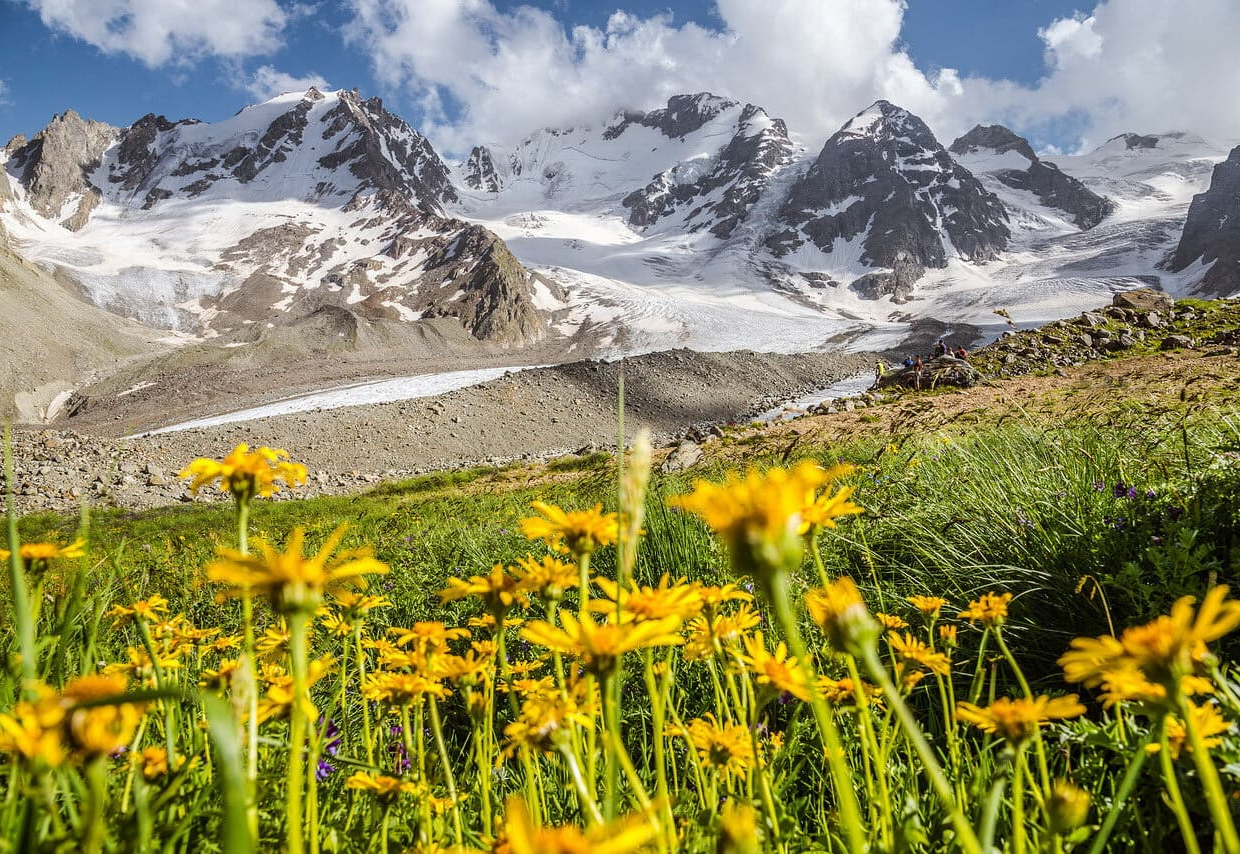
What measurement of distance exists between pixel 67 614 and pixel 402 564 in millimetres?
3685

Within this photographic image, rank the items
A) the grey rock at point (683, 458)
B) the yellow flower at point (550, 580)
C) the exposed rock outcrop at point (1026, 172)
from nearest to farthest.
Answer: the yellow flower at point (550, 580), the grey rock at point (683, 458), the exposed rock outcrop at point (1026, 172)

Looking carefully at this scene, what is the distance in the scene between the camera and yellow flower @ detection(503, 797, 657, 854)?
1.09ft

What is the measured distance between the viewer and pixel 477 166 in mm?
158125

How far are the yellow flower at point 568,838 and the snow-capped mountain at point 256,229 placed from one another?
168ft

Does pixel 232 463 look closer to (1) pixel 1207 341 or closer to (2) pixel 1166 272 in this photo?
(1) pixel 1207 341

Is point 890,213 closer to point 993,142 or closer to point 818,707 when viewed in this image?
point 993,142

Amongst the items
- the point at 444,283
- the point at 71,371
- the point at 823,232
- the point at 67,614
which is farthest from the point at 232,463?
the point at 823,232

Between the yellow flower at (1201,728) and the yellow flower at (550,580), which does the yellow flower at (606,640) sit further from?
the yellow flower at (1201,728)

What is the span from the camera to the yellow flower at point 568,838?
332 mm

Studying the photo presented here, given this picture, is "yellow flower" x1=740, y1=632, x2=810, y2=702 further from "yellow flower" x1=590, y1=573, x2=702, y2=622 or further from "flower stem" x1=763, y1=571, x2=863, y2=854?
"flower stem" x1=763, y1=571, x2=863, y2=854

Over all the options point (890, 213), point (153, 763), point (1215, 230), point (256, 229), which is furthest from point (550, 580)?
point (890, 213)

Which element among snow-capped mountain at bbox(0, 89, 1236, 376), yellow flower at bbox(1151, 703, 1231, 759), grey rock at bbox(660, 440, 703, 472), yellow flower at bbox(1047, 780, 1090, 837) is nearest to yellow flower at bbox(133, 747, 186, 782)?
yellow flower at bbox(1047, 780, 1090, 837)

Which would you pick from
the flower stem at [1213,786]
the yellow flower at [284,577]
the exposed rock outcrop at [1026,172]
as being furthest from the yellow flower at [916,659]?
the exposed rock outcrop at [1026,172]

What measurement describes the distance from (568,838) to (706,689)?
1721 millimetres
